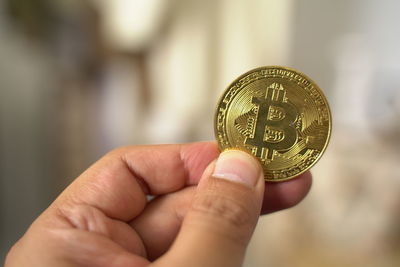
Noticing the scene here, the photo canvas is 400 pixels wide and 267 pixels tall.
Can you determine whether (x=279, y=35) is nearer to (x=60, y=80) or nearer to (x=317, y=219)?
(x=317, y=219)

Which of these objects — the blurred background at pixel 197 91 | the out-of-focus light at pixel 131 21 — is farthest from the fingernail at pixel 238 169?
the out-of-focus light at pixel 131 21

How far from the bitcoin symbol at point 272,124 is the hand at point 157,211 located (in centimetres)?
6

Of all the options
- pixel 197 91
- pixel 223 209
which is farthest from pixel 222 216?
pixel 197 91

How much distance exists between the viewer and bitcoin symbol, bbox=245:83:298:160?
25.5 inches

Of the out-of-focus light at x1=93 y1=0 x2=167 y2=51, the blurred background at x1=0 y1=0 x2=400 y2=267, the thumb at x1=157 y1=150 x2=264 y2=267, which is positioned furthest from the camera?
the out-of-focus light at x1=93 y1=0 x2=167 y2=51

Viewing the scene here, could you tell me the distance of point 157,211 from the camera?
76 centimetres

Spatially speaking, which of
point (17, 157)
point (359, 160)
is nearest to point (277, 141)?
point (359, 160)

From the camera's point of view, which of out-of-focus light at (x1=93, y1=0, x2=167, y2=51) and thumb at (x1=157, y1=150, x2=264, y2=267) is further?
out-of-focus light at (x1=93, y1=0, x2=167, y2=51)

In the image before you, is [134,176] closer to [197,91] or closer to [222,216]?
[222,216]

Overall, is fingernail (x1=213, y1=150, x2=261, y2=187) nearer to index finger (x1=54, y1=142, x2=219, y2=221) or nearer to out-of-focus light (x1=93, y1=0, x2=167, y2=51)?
index finger (x1=54, y1=142, x2=219, y2=221)

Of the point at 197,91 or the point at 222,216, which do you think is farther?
the point at 197,91

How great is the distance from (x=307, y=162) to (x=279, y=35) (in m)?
1.40

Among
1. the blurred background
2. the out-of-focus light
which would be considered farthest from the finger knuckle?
the out-of-focus light

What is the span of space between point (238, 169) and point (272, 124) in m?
0.13
